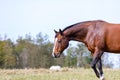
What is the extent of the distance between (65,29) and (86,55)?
51.3m

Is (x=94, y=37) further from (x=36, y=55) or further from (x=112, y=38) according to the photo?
(x=36, y=55)

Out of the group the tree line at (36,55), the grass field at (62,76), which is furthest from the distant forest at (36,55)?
the grass field at (62,76)

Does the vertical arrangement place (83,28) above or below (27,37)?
above

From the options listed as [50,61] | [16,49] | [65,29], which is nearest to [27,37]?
[16,49]

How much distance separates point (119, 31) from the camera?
40.6ft

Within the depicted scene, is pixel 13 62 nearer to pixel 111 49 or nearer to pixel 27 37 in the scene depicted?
pixel 27 37

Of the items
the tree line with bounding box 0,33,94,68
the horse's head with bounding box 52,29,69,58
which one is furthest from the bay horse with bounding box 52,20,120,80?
the tree line with bounding box 0,33,94,68

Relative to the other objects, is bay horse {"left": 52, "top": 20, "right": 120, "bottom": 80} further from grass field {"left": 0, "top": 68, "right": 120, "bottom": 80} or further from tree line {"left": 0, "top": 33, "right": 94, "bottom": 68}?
tree line {"left": 0, "top": 33, "right": 94, "bottom": 68}

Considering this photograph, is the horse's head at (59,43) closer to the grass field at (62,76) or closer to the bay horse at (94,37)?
the bay horse at (94,37)

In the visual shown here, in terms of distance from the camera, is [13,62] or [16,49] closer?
[13,62]

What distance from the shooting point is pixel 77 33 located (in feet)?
41.7

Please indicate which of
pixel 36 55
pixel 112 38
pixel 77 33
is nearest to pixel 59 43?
pixel 77 33

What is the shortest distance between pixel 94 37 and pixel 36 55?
163 feet

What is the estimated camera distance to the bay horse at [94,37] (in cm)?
1218
